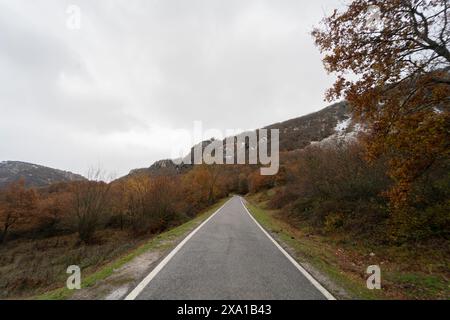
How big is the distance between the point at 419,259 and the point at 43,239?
42.0m

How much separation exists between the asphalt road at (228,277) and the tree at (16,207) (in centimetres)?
4166

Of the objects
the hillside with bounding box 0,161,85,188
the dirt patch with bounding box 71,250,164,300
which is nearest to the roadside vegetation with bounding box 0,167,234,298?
the dirt patch with bounding box 71,250,164,300

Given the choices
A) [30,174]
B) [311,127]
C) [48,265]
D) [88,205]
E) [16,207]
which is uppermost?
[311,127]

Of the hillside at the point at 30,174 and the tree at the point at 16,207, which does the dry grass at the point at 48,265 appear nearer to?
the tree at the point at 16,207

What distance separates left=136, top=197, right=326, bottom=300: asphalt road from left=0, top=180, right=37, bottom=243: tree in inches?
1640

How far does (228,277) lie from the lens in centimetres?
509

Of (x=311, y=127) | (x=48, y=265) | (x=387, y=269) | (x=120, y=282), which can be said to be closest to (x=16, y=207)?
(x=48, y=265)

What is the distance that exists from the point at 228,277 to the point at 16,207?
4577cm

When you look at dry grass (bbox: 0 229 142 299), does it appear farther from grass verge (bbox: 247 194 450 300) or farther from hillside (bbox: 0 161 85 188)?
hillside (bbox: 0 161 85 188)

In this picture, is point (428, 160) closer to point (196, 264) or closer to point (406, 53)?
point (406, 53)

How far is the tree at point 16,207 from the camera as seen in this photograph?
35969 millimetres

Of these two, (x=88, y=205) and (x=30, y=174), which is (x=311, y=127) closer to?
(x=88, y=205)

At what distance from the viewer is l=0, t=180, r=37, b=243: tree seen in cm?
3597

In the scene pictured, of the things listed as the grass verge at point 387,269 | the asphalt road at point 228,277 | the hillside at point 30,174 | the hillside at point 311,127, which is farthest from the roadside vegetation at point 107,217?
the hillside at point 30,174
